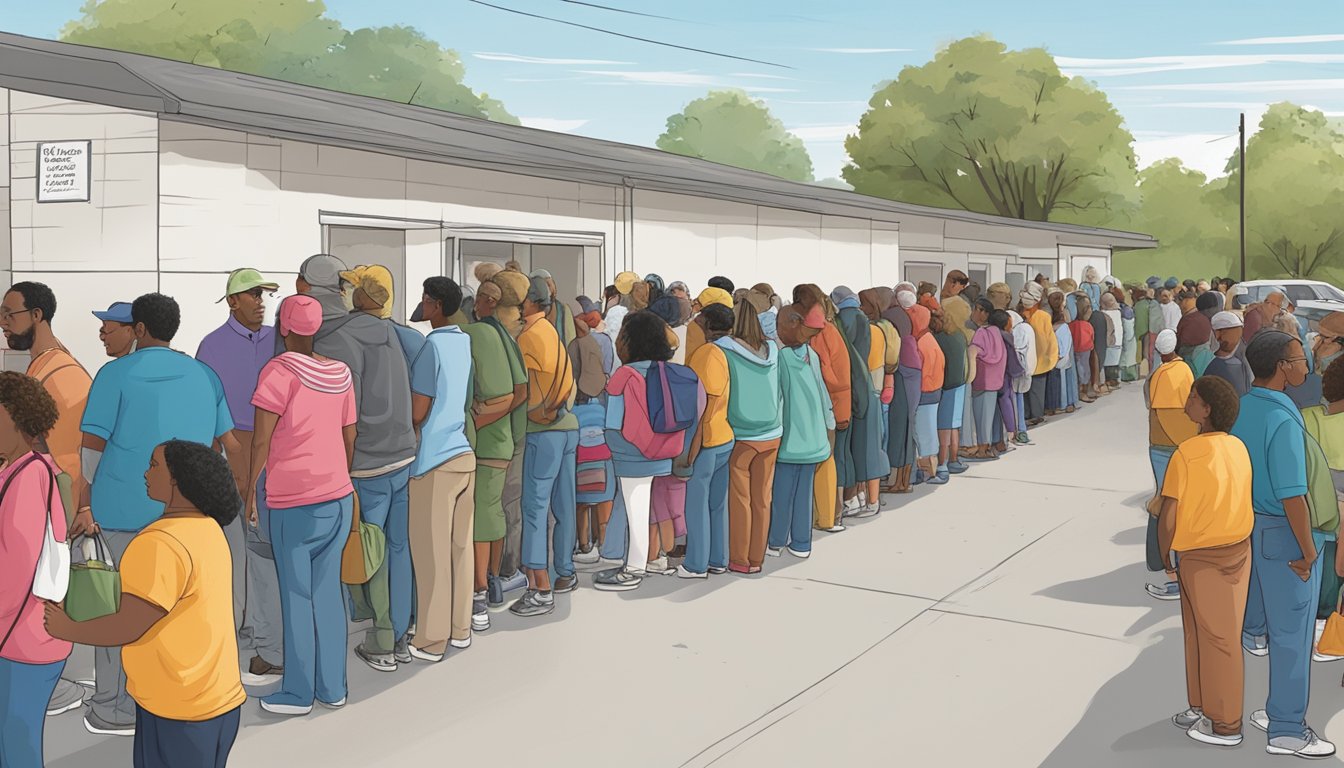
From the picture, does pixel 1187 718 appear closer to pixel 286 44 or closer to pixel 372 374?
pixel 372 374

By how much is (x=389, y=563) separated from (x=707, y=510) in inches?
98.2

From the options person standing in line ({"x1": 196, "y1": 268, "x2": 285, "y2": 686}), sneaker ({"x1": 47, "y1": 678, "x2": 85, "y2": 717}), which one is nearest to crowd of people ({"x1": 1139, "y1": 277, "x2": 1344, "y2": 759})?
person standing in line ({"x1": 196, "y1": 268, "x2": 285, "y2": 686})

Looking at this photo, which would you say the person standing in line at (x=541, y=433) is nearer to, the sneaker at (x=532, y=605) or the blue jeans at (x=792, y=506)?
the sneaker at (x=532, y=605)

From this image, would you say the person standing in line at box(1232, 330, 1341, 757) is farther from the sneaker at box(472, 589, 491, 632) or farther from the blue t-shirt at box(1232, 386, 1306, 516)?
the sneaker at box(472, 589, 491, 632)

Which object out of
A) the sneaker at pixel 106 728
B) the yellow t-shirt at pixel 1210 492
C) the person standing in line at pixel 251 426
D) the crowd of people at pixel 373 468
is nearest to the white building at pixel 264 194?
the crowd of people at pixel 373 468

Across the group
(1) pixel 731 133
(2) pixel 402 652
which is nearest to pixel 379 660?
(2) pixel 402 652

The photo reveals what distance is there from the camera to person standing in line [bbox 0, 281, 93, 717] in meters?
5.72

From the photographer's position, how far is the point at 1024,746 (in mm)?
5359

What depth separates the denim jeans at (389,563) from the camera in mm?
6225

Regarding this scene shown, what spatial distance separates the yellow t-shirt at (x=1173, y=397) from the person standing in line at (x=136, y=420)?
5.45 meters

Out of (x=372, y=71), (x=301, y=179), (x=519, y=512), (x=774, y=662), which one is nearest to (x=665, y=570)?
(x=519, y=512)

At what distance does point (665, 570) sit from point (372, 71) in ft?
256

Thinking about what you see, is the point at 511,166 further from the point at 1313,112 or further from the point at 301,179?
the point at 1313,112

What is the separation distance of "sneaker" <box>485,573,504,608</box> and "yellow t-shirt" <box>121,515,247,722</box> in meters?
→ 3.74
